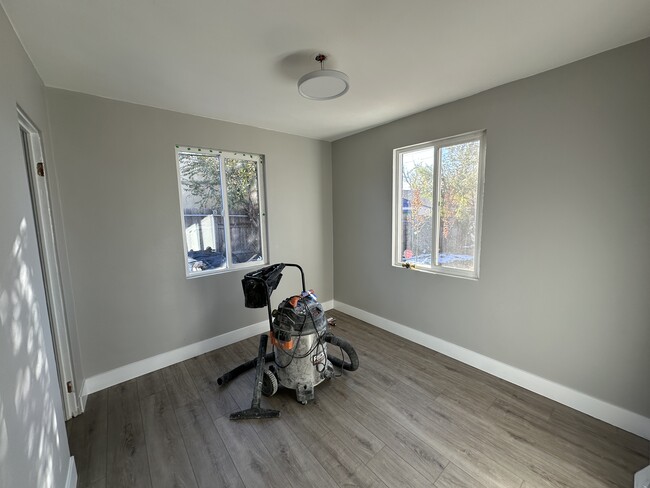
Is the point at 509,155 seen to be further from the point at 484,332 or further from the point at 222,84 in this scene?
the point at 222,84

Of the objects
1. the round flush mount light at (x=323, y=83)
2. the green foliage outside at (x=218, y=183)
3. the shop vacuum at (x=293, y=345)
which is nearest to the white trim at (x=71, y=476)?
the shop vacuum at (x=293, y=345)

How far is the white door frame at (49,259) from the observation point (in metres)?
1.78

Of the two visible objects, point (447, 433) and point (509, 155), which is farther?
point (509, 155)

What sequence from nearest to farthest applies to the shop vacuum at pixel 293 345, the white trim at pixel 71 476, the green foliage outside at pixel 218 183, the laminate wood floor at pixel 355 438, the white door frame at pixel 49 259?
the white trim at pixel 71 476, the laminate wood floor at pixel 355 438, the white door frame at pixel 49 259, the shop vacuum at pixel 293 345, the green foliage outside at pixel 218 183

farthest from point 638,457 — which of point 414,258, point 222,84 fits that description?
point 222,84

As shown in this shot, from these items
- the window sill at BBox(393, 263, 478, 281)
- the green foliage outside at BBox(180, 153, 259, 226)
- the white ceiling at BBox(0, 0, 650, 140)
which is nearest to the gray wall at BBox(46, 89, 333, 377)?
the green foliage outside at BBox(180, 153, 259, 226)

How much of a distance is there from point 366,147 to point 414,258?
1520 mm

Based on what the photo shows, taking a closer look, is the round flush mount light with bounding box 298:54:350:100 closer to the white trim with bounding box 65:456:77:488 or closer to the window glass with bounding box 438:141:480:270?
the window glass with bounding box 438:141:480:270

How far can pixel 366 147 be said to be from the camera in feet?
11.1

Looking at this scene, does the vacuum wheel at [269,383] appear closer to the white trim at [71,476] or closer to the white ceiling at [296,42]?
the white trim at [71,476]

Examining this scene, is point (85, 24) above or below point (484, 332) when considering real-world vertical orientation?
above

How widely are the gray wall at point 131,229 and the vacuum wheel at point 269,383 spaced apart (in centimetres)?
106

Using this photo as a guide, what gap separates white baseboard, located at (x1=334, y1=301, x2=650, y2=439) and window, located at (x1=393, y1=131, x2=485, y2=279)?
0.78 meters

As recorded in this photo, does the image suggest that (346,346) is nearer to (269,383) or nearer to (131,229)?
(269,383)
